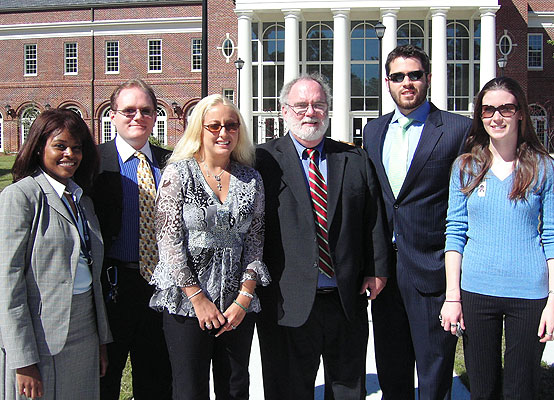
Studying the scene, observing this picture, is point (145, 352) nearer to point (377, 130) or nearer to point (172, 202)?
point (172, 202)

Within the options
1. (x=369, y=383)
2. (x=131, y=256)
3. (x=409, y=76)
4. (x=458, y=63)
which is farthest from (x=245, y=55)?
(x=131, y=256)

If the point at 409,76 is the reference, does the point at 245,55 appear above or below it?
above

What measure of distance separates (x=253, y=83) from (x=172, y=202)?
33.7m

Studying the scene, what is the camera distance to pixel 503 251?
10.5ft

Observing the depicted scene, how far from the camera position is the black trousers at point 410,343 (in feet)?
12.1

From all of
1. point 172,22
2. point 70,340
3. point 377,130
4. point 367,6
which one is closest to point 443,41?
point 367,6

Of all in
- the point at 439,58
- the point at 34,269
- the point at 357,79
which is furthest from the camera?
the point at 357,79

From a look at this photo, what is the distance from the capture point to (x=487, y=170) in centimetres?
333

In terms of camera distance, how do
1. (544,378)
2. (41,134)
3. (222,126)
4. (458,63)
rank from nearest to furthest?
(41,134) → (222,126) → (544,378) → (458,63)

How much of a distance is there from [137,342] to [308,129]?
79.5 inches

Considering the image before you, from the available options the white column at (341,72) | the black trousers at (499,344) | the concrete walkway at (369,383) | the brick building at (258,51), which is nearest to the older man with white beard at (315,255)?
the black trousers at (499,344)

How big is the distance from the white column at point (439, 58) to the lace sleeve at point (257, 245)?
30241 mm

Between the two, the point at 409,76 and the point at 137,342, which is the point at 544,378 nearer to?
the point at 409,76

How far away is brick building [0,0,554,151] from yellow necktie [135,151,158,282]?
27510mm
